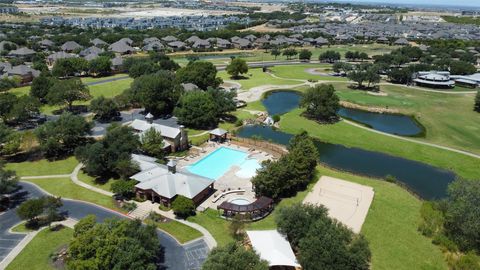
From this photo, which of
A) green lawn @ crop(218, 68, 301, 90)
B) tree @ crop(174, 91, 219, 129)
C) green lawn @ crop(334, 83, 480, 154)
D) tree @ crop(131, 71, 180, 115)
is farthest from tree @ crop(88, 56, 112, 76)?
green lawn @ crop(334, 83, 480, 154)

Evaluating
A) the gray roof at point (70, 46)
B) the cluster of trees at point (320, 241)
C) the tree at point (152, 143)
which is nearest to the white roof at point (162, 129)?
the tree at point (152, 143)

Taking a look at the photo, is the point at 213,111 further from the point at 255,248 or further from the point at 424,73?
the point at 424,73

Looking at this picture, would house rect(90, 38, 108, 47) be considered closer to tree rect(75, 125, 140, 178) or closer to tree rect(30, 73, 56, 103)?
tree rect(30, 73, 56, 103)

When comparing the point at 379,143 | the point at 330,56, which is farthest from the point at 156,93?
the point at 330,56

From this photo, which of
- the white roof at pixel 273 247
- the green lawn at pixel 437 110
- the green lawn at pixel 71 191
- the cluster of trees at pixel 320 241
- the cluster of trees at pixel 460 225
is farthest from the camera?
the green lawn at pixel 437 110

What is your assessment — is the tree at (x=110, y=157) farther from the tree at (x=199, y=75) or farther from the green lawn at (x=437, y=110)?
the green lawn at (x=437, y=110)

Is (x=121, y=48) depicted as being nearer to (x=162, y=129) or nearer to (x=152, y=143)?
(x=162, y=129)
